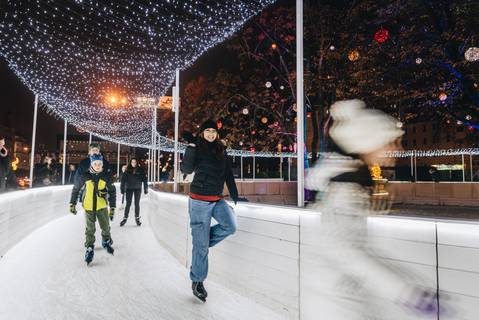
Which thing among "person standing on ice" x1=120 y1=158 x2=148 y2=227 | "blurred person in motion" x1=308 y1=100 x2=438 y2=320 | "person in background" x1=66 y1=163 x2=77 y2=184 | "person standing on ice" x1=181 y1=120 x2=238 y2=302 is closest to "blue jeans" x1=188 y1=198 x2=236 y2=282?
"person standing on ice" x1=181 y1=120 x2=238 y2=302

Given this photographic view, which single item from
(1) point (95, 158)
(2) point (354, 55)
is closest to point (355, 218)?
(1) point (95, 158)

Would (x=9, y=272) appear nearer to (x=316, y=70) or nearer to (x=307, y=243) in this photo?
(x=307, y=243)

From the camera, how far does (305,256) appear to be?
9.70ft

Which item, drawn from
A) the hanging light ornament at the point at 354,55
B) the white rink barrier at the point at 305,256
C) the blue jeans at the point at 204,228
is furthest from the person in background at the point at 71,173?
the hanging light ornament at the point at 354,55

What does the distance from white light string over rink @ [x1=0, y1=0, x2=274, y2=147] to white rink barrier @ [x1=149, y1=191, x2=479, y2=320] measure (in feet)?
12.1

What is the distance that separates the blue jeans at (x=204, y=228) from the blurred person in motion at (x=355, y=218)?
106 cm

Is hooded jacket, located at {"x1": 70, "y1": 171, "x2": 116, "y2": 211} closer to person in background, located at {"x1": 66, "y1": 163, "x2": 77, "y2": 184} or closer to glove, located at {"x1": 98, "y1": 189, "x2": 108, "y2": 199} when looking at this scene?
glove, located at {"x1": 98, "y1": 189, "x2": 108, "y2": 199}

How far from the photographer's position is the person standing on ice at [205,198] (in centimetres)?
344

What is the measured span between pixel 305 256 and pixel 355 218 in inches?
24.1

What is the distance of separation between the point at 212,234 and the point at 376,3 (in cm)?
1198

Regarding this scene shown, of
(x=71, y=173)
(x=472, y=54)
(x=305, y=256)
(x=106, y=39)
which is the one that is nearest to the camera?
(x=305, y=256)

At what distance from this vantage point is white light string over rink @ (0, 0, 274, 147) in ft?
20.9

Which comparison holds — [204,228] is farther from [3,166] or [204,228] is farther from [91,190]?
[3,166]

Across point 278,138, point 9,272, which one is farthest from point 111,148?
point 9,272
